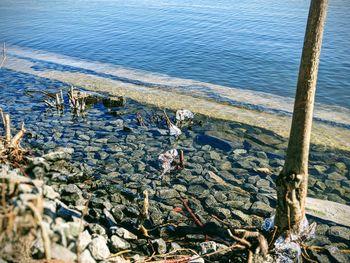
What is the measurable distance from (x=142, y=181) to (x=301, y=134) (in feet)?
16.5

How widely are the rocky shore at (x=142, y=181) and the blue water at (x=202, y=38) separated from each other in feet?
27.5

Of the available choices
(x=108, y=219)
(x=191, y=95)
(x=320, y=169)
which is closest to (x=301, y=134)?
(x=108, y=219)

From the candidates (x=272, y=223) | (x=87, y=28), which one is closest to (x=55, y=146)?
(x=272, y=223)

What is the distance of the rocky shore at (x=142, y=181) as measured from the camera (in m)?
6.32

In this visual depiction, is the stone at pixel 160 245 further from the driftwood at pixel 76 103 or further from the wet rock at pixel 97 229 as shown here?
the driftwood at pixel 76 103

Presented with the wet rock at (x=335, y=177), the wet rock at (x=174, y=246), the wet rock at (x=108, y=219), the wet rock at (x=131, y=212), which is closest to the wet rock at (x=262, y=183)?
the wet rock at (x=335, y=177)

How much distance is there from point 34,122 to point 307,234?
10934 mm

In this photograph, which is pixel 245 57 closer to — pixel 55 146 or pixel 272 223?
pixel 55 146

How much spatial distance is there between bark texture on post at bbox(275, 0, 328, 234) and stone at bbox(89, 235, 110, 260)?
354 cm

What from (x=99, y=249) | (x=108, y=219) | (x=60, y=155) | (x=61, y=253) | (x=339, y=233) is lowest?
(x=339, y=233)

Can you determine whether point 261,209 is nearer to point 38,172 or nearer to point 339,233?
point 339,233

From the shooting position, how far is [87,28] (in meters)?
35.5

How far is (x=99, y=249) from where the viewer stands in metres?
6.04

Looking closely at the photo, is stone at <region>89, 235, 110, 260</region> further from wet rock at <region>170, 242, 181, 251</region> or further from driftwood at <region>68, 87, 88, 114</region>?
driftwood at <region>68, 87, 88, 114</region>
